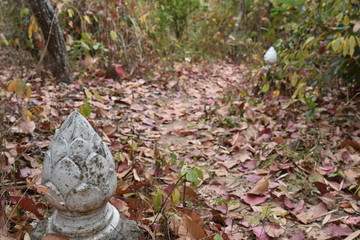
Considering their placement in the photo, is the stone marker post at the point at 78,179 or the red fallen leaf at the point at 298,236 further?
the red fallen leaf at the point at 298,236

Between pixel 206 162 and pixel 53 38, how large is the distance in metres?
1.84

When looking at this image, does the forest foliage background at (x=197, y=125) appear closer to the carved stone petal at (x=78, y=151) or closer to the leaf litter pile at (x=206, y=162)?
the leaf litter pile at (x=206, y=162)

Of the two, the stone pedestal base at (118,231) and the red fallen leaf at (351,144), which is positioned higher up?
the stone pedestal base at (118,231)

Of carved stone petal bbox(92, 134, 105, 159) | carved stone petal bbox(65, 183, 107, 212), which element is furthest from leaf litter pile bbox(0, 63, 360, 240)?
carved stone petal bbox(92, 134, 105, 159)

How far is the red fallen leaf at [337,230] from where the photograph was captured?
1.40 meters

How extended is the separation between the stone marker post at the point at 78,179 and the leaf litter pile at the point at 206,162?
0.09 meters

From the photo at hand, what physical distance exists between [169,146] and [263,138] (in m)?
0.70

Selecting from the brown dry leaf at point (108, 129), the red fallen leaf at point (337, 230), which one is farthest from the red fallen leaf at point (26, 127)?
the red fallen leaf at point (337, 230)

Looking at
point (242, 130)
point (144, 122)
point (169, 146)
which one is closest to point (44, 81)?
point (144, 122)

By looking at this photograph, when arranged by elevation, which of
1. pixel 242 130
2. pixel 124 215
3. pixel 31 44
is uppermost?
pixel 31 44

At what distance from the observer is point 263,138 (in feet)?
7.55

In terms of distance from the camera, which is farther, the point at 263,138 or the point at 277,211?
the point at 263,138

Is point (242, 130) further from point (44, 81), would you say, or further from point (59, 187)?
point (44, 81)

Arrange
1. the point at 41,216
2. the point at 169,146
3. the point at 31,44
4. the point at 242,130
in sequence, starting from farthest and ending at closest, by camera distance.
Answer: the point at 31,44 < the point at 242,130 < the point at 169,146 < the point at 41,216
